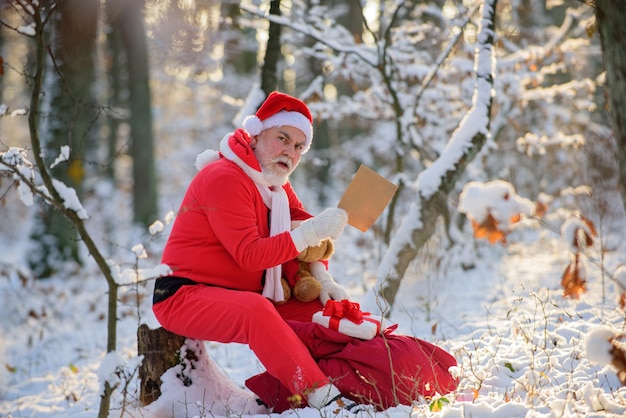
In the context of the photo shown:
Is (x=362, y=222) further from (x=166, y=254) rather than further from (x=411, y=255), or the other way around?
(x=411, y=255)

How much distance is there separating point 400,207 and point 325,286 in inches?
310

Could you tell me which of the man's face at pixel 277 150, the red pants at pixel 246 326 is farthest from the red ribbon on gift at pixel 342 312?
the man's face at pixel 277 150

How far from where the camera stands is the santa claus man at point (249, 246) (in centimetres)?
290

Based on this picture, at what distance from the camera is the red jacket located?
3.03 meters

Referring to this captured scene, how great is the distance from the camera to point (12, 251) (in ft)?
52.5

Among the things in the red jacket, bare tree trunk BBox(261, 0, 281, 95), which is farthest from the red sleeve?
bare tree trunk BBox(261, 0, 281, 95)

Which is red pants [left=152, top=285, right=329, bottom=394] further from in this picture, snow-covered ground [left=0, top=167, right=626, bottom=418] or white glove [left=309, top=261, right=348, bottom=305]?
white glove [left=309, top=261, right=348, bottom=305]

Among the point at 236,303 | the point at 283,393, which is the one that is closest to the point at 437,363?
the point at 283,393

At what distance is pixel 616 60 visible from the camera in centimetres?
242

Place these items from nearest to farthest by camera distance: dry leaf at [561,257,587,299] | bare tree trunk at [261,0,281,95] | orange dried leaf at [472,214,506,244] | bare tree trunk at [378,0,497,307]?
orange dried leaf at [472,214,506,244] → dry leaf at [561,257,587,299] → bare tree trunk at [378,0,497,307] → bare tree trunk at [261,0,281,95]

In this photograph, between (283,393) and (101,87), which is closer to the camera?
(283,393)

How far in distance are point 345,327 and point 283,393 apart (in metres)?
0.46

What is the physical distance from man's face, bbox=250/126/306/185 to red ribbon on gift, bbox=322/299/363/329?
74cm

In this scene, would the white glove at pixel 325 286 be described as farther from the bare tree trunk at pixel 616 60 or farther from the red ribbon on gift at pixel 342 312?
the bare tree trunk at pixel 616 60
